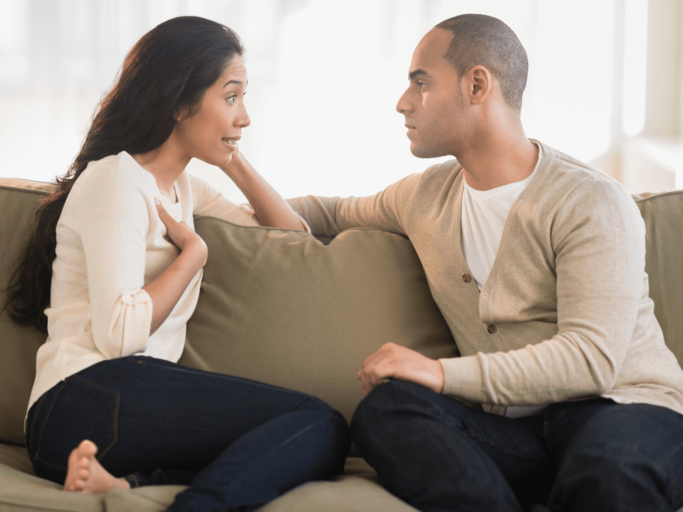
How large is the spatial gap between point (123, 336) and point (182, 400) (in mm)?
158

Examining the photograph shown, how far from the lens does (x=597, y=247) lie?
1.14m

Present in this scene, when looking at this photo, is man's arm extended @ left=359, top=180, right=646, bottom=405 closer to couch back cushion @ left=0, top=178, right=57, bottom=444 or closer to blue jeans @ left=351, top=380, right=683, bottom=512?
blue jeans @ left=351, top=380, right=683, bottom=512

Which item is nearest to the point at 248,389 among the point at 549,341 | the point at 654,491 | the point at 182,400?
the point at 182,400

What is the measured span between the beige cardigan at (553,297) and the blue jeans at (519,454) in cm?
Answer: 7

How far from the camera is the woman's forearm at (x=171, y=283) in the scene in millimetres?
1146

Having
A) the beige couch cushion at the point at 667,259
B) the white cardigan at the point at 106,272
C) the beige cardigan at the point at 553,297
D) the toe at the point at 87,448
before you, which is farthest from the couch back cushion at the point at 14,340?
the beige couch cushion at the point at 667,259

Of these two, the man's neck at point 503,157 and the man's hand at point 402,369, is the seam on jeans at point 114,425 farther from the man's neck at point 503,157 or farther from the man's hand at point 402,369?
the man's neck at point 503,157

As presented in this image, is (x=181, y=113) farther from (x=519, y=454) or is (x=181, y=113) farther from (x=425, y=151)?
(x=519, y=454)

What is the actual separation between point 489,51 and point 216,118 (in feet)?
2.07

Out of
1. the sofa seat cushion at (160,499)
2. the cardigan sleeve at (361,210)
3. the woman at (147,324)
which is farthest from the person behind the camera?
the cardigan sleeve at (361,210)

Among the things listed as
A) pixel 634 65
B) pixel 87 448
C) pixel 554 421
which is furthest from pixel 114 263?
pixel 634 65

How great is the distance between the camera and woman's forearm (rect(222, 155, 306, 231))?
5.38 ft

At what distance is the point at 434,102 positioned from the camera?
1.37m

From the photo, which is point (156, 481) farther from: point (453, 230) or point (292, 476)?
point (453, 230)
